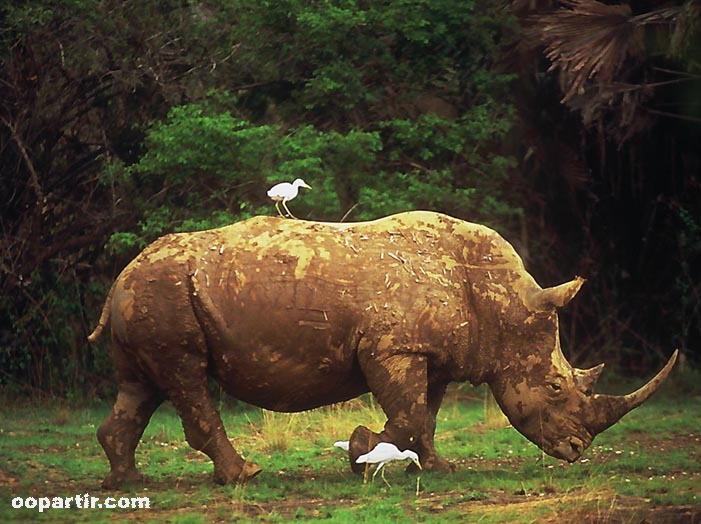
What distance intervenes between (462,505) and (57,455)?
4.14 metres

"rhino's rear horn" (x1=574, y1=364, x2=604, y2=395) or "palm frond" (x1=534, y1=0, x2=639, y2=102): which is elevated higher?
"palm frond" (x1=534, y1=0, x2=639, y2=102)

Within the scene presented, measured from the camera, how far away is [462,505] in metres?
9.48

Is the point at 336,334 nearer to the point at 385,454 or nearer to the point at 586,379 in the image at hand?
the point at 385,454

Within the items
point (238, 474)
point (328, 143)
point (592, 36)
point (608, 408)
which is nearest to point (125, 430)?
point (238, 474)

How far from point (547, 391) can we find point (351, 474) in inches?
57.4

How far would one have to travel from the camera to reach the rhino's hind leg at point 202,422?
10305mm

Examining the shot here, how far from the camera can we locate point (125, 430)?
34.4ft

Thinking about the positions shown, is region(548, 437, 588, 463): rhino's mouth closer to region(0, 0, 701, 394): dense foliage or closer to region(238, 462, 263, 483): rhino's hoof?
region(238, 462, 263, 483): rhino's hoof

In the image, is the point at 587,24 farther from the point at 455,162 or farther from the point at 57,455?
the point at 57,455

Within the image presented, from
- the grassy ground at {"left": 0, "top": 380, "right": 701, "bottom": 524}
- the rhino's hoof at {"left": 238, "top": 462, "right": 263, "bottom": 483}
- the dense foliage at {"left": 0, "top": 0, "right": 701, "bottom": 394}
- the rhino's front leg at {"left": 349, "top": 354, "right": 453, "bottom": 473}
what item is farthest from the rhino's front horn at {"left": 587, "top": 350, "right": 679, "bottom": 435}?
the dense foliage at {"left": 0, "top": 0, "right": 701, "bottom": 394}

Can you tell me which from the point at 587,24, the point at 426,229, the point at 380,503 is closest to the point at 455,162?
the point at 587,24

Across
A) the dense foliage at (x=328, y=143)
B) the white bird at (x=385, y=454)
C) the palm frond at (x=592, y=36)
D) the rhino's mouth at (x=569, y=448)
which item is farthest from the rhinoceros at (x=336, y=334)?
the dense foliage at (x=328, y=143)

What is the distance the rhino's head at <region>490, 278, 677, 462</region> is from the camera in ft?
35.0

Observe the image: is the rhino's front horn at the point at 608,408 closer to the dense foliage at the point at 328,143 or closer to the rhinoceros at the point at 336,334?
the rhinoceros at the point at 336,334
